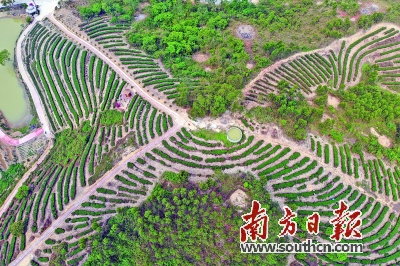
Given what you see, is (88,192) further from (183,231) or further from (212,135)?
(212,135)

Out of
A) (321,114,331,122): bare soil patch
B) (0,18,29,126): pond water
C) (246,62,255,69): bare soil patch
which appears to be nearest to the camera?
(321,114,331,122): bare soil patch

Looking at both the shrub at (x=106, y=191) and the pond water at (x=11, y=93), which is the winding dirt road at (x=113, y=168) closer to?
the shrub at (x=106, y=191)

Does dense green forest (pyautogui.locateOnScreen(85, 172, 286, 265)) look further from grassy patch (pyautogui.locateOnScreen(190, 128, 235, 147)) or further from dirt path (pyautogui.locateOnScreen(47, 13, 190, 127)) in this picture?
dirt path (pyautogui.locateOnScreen(47, 13, 190, 127))

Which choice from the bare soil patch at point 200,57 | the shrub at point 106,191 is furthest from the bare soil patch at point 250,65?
the shrub at point 106,191

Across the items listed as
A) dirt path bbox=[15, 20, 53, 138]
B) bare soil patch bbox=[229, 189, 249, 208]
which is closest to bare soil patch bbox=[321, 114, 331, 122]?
bare soil patch bbox=[229, 189, 249, 208]

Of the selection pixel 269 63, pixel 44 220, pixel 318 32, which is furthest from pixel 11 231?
pixel 318 32

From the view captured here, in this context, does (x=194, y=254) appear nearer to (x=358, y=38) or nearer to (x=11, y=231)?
(x=11, y=231)

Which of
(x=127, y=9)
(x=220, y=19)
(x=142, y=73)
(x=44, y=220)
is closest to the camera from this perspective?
(x=44, y=220)

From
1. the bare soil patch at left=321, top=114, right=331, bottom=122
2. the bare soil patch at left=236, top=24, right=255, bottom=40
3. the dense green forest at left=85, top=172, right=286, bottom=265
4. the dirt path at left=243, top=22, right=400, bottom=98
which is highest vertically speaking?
the bare soil patch at left=236, top=24, right=255, bottom=40
